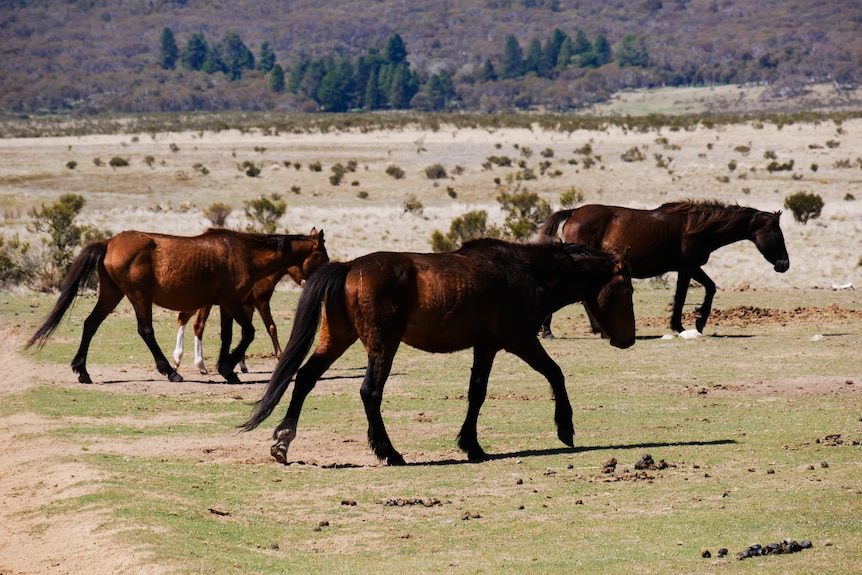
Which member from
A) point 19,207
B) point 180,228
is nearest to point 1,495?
point 180,228

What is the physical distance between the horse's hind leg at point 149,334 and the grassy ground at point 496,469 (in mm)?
308

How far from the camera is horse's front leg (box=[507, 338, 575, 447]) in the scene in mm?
11586

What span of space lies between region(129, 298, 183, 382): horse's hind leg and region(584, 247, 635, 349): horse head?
6692mm

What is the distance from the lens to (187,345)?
800 inches

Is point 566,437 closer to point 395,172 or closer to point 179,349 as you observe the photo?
point 179,349

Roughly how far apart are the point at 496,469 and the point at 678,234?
9.96 m

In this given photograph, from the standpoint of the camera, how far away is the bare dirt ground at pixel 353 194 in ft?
35.6

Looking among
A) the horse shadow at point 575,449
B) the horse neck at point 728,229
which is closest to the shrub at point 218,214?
the horse neck at point 728,229

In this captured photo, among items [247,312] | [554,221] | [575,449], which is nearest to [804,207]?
[554,221]

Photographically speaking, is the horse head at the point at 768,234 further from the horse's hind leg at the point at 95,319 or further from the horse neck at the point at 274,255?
the horse's hind leg at the point at 95,319

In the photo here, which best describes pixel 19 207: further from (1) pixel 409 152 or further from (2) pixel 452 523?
(2) pixel 452 523

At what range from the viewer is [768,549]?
26.4 feet

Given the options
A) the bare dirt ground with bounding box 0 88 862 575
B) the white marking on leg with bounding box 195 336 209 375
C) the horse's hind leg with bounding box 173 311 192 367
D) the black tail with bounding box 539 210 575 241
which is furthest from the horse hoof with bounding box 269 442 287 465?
the black tail with bounding box 539 210 575 241

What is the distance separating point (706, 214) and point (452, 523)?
479 inches
